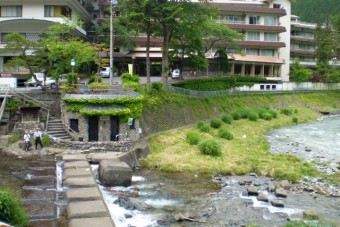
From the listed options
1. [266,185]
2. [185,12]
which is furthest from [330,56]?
[266,185]

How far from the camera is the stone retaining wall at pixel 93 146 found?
27516mm

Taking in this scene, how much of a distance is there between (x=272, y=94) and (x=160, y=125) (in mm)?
29270

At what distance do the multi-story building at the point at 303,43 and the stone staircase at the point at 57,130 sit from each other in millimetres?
64958

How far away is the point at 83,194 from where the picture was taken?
742 inches

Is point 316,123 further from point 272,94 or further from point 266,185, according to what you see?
point 266,185

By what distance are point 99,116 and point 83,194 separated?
37.7 feet

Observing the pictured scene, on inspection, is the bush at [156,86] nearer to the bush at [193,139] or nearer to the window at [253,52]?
the bush at [193,139]

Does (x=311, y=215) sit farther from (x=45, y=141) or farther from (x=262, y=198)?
(x=45, y=141)

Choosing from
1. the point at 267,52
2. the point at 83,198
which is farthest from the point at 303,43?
the point at 83,198

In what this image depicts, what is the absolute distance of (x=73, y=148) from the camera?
2756 centimetres

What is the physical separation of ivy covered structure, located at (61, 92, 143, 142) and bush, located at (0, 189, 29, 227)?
14966 millimetres

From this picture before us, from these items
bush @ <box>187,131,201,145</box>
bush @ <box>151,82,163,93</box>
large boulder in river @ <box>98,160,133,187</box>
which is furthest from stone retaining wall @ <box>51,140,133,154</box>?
bush @ <box>151,82,163,93</box>

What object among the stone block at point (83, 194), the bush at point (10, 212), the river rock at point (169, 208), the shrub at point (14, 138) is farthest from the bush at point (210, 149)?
the bush at point (10, 212)

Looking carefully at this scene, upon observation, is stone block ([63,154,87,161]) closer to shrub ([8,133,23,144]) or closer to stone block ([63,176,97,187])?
stone block ([63,176,97,187])
